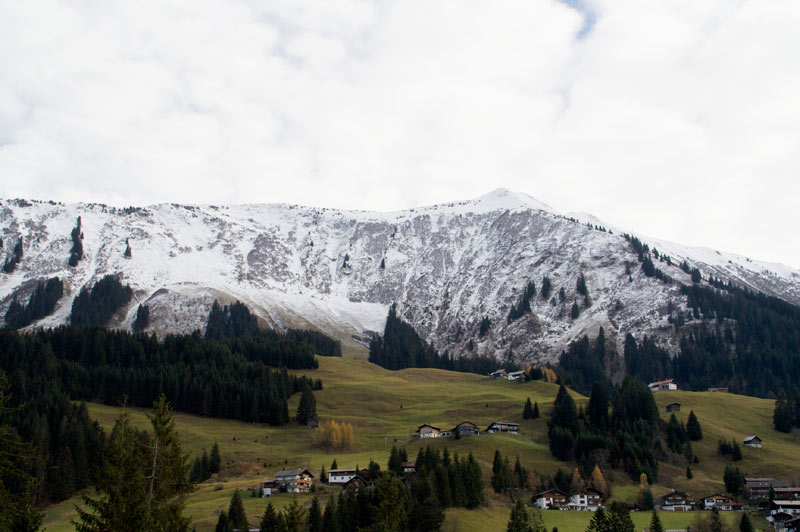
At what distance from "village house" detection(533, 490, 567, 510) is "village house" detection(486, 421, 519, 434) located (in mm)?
38458

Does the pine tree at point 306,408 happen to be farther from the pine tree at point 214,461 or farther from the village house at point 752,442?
the village house at point 752,442

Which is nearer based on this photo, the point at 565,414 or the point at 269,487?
the point at 269,487

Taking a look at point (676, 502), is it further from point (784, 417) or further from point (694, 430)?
point (784, 417)

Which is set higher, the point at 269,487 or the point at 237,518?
the point at 237,518

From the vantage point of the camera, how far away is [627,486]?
117125 millimetres

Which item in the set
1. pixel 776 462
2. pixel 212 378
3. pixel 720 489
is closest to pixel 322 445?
pixel 212 378

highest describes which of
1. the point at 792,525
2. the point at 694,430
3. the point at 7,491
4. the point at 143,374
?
the point at 143,374

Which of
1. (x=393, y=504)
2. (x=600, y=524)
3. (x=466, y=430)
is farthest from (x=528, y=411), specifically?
(x=393, y=504)

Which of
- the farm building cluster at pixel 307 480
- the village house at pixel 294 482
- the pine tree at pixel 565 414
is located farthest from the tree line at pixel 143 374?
the pine tree at pixel 565 414

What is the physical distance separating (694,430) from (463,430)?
151 ft

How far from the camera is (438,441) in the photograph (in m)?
137

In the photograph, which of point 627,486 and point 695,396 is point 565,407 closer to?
point 627,486

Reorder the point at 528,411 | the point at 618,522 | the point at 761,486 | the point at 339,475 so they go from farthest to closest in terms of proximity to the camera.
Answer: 1. the point at 528,411
2. the point at 339,475
3. the point at 761,486
4. the point at 618,522

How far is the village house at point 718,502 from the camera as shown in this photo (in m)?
103
